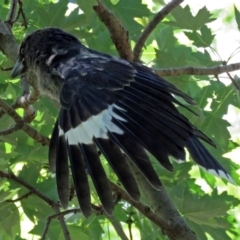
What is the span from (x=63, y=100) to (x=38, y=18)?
0.85m

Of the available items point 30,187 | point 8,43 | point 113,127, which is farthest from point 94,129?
point 8,43

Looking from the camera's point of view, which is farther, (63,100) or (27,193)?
(27,193)

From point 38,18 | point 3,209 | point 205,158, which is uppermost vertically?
point 205,158

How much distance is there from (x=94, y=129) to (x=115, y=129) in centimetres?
5

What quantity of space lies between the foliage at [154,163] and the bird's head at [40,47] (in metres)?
0.10

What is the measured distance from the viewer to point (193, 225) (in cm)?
219

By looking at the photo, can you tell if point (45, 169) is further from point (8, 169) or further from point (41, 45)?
point (41, 45)

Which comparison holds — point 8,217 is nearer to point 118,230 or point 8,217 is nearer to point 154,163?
point 118,230

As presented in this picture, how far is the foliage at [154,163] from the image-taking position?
79.1 inches

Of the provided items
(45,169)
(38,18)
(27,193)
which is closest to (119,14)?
(38,18)

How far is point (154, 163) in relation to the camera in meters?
2.07

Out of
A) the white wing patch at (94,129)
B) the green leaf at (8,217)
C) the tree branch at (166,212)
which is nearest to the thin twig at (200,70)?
the tree branch at (166,212)

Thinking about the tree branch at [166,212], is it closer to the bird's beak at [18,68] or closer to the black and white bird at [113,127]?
the black and white bird at [113,127]

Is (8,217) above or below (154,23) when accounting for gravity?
below
